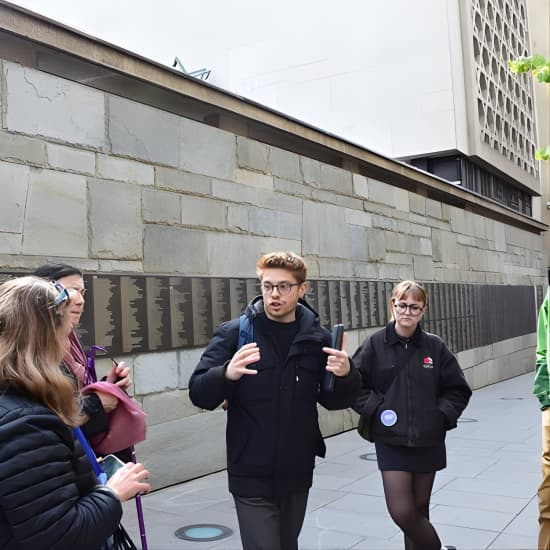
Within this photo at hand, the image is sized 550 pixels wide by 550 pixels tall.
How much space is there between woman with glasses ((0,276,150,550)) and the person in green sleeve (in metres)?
2.83

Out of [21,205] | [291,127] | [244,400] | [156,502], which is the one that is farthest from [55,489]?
[291,127]

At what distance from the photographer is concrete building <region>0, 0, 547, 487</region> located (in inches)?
208

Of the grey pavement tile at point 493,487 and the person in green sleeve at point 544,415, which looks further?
the grey pavement tile at point 493,487

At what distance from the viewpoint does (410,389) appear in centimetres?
384

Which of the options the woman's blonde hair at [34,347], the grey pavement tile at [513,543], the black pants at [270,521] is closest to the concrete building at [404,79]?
the grey pavement tile at [513,543]

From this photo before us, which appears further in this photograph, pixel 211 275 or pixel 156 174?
pixel 211 275

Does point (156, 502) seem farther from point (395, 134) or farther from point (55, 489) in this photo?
point (395, 134)

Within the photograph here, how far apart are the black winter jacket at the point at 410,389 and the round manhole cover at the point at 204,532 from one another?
1.67m

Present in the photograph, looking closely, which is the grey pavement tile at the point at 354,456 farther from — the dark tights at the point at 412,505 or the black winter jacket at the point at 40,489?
the black winter jacket at the point at 40,489

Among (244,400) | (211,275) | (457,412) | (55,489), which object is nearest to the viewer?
(55,489)

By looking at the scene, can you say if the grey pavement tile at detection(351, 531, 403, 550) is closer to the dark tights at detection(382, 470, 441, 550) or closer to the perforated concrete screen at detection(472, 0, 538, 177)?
the dark tights at detection(382, 470, 441, 550)

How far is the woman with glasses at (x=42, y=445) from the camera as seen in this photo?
1621mm

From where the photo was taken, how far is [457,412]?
3.83 meters

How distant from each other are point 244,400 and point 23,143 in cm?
329
